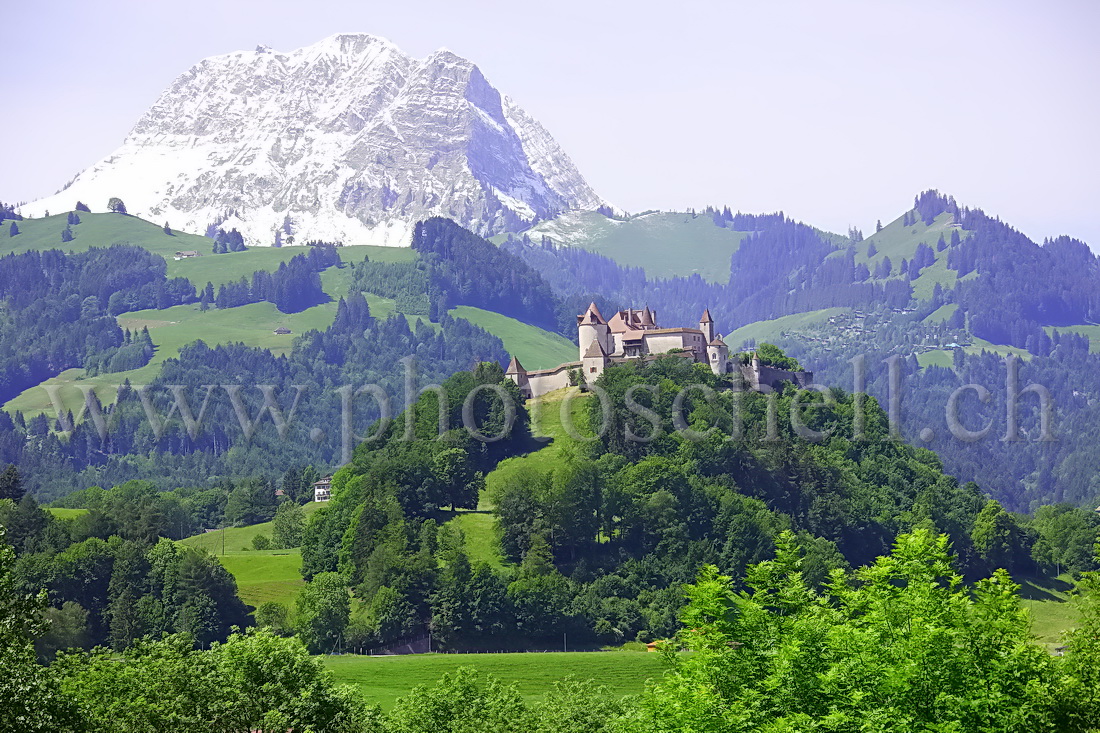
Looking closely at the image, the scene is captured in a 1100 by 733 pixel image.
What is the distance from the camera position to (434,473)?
5463 inches

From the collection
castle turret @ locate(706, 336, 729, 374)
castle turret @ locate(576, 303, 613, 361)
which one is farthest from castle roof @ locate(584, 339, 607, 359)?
castle turret @ locate(706, 336, 729, 374)

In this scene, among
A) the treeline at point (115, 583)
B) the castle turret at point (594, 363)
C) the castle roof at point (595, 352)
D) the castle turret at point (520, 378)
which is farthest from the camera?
the castle turret at point (520, 378)

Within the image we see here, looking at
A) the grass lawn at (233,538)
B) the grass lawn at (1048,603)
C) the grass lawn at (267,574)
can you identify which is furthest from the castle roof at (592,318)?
the grass lawn at (1048,603)

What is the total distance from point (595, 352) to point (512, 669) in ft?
202

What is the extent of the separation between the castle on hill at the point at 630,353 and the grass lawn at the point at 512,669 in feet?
171

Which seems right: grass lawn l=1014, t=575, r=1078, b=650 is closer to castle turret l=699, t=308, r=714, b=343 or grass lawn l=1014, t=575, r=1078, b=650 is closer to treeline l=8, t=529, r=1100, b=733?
castle turret l=699, t=308, r=714, b=343

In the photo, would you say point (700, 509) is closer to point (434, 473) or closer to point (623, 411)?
point (623, 411)

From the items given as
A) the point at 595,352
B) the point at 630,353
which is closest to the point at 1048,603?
the point at 630,353

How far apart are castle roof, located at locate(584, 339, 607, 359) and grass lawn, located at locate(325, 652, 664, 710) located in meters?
51.4

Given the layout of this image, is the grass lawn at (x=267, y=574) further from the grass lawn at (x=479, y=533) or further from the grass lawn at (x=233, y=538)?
the grass lawn at (x=479, y=533)

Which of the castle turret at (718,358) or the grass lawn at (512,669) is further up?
the castle turret at (718,358)

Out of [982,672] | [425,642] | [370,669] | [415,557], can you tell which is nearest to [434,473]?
[415,557]

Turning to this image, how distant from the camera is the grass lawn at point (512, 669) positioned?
92.1 m

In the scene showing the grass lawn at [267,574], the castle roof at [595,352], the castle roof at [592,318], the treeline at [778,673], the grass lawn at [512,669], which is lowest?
the grass lawn at [512,669]
